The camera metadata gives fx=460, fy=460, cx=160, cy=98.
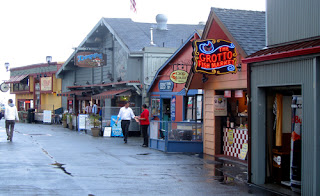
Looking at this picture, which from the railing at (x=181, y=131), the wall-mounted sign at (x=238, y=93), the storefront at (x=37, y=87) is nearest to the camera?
the wall-mounted sign at (x=238, y=93)

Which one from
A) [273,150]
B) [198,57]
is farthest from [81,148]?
[273,150]

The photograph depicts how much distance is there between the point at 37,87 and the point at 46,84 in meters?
2.73

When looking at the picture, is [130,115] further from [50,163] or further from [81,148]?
[50,163]

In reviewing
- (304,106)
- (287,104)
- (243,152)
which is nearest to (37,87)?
(243,152)

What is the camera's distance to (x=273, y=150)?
399 inches

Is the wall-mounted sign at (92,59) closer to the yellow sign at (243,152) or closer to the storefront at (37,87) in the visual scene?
the storefront at (37,87)

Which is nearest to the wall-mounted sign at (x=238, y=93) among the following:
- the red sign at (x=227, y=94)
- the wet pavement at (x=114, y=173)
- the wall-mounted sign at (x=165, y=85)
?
the red sign at (x=227, y=94)

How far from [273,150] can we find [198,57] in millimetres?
3985

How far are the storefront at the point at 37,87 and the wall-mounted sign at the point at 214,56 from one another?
82.2 feet

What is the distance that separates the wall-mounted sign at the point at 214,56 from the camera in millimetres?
12891

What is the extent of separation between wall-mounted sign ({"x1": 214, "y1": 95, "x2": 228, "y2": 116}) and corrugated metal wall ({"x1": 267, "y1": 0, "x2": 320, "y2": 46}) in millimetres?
4854

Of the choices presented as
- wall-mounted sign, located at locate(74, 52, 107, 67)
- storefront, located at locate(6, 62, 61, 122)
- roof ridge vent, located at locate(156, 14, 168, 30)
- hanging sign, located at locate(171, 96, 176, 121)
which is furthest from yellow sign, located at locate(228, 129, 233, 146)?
storefront, located at locate(6, 62, 61, 122)

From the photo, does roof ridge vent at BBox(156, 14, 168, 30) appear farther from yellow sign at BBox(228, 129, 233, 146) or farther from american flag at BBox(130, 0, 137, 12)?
yellow sign at BBox(228, 129, 233, 146)

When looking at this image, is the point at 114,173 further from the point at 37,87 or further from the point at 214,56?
the point at 37,87
